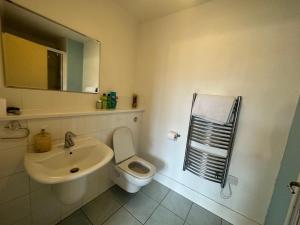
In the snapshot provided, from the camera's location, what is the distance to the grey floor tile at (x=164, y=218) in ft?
4.76

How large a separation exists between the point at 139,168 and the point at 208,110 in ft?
3.74

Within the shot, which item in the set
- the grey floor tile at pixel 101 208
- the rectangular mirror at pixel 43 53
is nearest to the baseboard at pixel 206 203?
the grey floor tile at pixel 101 208

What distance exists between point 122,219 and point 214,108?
1.52 meters

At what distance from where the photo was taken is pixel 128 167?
1.67 metres

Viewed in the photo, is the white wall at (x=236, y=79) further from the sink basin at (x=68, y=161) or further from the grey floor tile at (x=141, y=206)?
the sink basin at (x=68, y=161)

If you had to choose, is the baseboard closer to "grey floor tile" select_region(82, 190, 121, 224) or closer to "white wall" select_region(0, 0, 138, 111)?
"grey floor tile" select_region(82, 190, 121, 224)

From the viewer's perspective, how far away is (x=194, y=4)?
5.08 feet

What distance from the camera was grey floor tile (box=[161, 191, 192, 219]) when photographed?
5.25ft

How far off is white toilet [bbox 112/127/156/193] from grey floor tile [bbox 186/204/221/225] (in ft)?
2.10

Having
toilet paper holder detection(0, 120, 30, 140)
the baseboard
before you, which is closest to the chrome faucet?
toilet paper holder detection(0, 120, 30, 140)

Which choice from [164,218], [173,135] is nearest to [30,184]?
[164,218]

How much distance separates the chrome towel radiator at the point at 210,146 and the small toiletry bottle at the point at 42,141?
1.43 m

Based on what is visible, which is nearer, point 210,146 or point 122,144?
point 210,146

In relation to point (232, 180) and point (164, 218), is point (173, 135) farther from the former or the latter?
point (164, 218)
